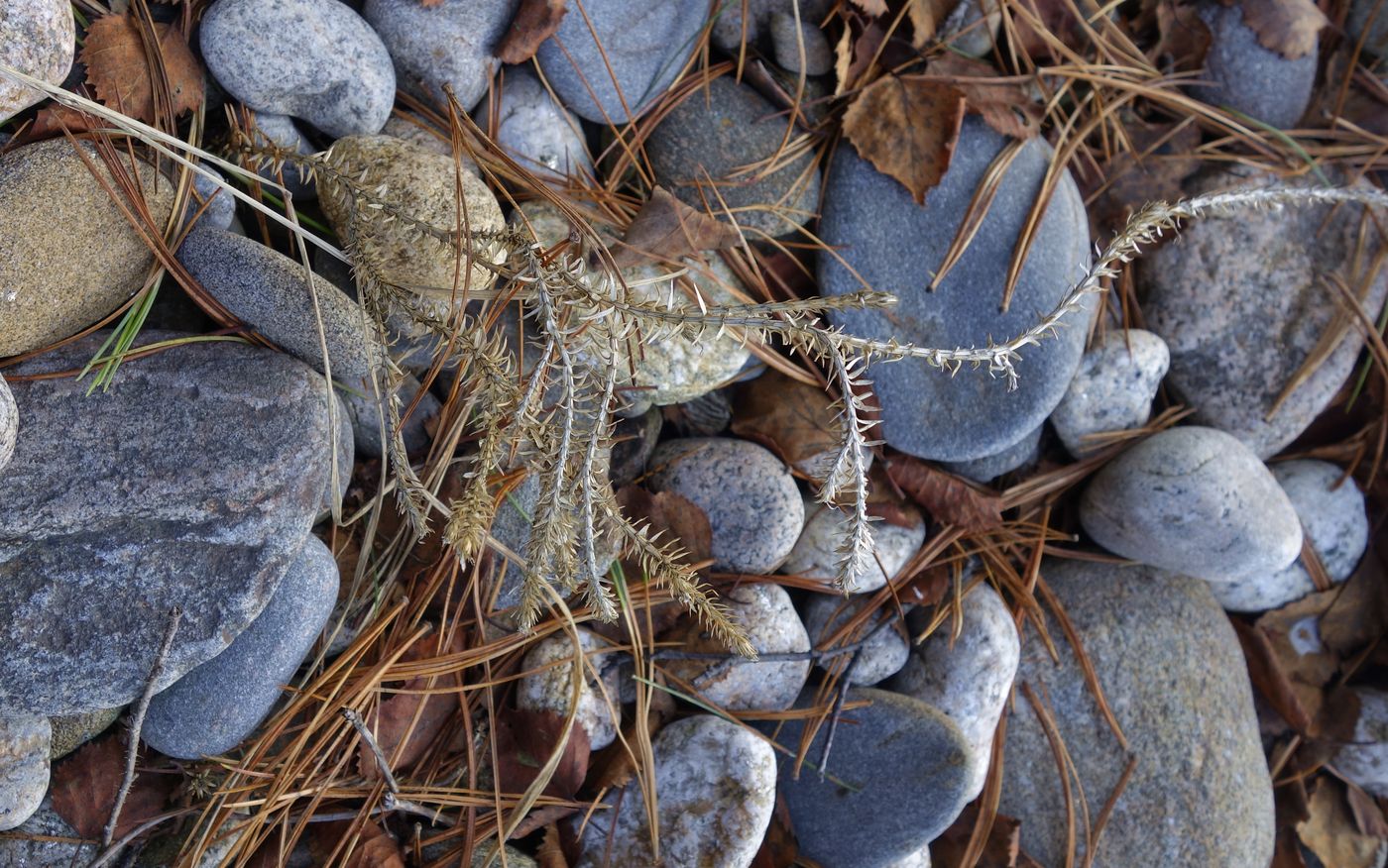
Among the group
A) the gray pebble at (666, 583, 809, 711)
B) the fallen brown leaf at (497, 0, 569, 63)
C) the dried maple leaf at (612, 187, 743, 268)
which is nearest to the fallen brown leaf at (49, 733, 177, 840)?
the gray pebble at (666, 583, 809, 711)

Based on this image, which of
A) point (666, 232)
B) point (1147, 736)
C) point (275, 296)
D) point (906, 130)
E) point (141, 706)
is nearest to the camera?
point (141, 706)

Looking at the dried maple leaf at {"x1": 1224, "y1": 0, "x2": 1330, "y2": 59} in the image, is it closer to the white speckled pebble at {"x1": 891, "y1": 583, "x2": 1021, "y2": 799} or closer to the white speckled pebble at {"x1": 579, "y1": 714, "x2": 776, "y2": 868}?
the white speckled pebble at {"x1": 891, "y1": 583, "x2": 1021, "y2": 799}

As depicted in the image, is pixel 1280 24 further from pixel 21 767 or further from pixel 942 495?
pixel 21 767

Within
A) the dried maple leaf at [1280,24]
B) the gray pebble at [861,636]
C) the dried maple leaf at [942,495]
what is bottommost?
the gray pebble at [861,636]

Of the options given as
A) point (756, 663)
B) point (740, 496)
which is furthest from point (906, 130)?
point (756, 663)

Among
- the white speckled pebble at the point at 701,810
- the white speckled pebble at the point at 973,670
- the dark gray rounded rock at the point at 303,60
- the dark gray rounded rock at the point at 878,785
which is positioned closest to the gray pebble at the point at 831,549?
the white speckled pebble at the point at 973,670

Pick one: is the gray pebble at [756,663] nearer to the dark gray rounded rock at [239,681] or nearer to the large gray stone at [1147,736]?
the large gray stone at [1147,736]
